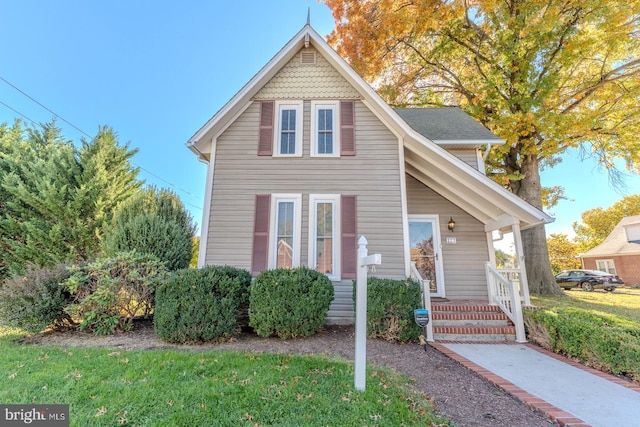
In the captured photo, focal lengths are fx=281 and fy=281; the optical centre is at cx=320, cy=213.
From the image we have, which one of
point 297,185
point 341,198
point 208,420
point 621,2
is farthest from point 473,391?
point 621,2

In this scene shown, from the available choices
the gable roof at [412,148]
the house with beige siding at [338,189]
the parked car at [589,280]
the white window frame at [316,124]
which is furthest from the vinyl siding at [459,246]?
Answer: the parked car at [589,280]

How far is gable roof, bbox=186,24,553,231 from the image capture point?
6422 mm

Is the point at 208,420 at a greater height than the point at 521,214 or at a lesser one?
lesser

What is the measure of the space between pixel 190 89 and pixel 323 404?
19.3 metres

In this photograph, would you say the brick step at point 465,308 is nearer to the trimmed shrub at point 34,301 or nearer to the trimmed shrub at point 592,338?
the trimmed shrub at point 592,338

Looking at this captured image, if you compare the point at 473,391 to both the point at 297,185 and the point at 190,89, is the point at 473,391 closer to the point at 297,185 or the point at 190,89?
the point at 297,185

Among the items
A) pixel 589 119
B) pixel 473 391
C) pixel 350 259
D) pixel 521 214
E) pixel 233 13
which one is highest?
pixel 233 13

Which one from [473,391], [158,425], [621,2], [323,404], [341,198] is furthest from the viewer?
[621,2]

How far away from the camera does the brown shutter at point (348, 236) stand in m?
6.52

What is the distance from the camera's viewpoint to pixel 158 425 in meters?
2.39

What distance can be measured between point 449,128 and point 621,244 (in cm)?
2606

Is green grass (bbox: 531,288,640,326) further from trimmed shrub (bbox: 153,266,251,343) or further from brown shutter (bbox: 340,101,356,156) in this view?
trimmed shrub (bbox: 153,266,251,343)

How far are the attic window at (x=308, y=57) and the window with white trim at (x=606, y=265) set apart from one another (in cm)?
3024

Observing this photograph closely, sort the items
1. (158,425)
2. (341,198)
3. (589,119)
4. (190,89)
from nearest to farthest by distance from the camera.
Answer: (158,425) < (341,198) < (589,119) < (190,89)
